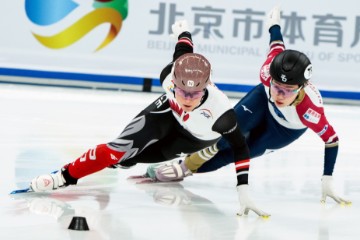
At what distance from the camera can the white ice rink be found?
4.11m

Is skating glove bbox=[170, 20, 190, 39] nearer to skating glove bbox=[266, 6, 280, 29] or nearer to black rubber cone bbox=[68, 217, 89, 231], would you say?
skating glove bbox=[266, 6, 280, 29]

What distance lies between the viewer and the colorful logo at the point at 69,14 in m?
11.2

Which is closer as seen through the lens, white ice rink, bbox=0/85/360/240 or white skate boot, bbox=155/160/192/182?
white ice rink, bbox=0/85/360/240

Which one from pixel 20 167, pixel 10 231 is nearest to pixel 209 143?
pixel 20 167

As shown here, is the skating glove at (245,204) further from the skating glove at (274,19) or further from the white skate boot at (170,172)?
the skating glove at (274,19)

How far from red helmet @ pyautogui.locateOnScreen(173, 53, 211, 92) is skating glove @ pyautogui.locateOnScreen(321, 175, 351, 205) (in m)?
1.11

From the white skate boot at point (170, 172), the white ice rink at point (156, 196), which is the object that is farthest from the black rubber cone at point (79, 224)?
the white skate boot at point (170, 172)

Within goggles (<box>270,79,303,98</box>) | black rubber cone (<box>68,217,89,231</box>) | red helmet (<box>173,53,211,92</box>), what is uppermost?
red helmet (<box>173,53,211,92</box>)

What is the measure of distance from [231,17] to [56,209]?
7332 mm

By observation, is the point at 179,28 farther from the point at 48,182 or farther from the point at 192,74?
the point at 48,182

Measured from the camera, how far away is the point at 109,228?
13.3 feet

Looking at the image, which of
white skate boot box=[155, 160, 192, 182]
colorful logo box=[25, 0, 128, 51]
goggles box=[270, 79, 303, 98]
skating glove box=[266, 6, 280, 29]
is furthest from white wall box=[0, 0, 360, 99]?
goggles box=[270, 79, 303, 98]

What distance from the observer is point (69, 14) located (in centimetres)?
1120

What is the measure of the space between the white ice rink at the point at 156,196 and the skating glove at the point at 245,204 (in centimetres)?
5
